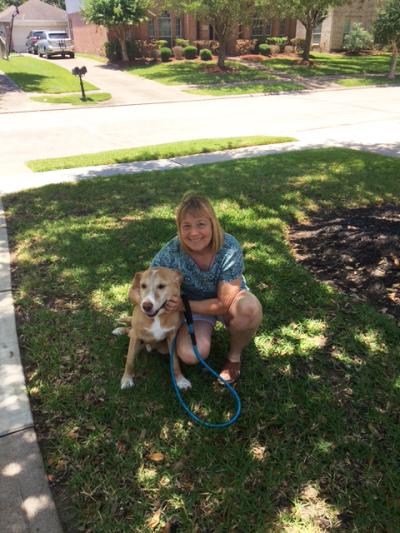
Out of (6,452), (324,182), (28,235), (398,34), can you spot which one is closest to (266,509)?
(6,452)

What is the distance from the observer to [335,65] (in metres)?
29.7

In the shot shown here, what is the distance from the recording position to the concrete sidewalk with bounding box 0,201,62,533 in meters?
2.21

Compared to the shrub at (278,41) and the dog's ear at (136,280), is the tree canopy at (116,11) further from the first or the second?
the dog's ear at (136,280)

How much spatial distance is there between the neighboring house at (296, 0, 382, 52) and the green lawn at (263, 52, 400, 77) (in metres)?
2.96

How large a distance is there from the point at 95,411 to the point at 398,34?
26.2 meters

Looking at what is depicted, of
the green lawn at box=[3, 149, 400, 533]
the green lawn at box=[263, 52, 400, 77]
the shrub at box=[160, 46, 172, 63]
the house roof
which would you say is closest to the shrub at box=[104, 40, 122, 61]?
the shrub at box=[160, 46, 172, 63]

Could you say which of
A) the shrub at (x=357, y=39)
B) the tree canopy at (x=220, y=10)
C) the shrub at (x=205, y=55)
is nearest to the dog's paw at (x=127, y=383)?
the tree canopy at (x=220, y=10)

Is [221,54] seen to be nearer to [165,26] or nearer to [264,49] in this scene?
[264,49]

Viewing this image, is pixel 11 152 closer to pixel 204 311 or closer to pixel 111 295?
pixel 111 295

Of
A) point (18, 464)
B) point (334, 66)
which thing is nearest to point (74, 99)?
point (18, 464)

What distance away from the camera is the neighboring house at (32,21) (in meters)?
55.4

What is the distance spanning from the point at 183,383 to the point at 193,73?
27479mm

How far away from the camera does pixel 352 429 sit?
2711 millimetres

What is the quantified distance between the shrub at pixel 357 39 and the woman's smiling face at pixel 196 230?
129 ft
